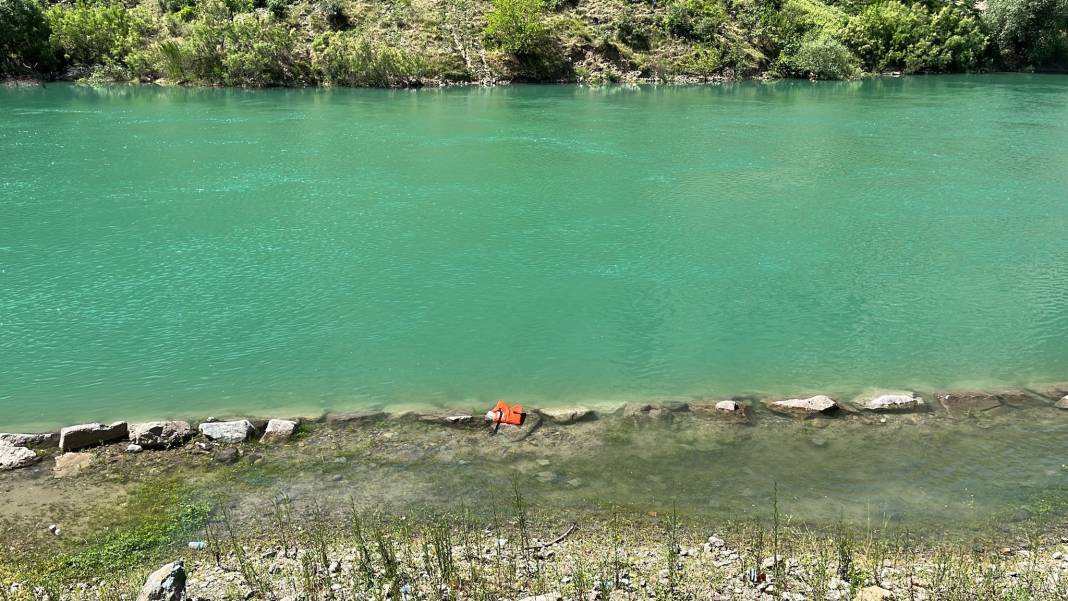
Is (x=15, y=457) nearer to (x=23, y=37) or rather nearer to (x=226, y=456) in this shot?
(x=226, y=456)

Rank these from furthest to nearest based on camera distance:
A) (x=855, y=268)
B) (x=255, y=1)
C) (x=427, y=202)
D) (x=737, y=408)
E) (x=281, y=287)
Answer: (x=255, y=1) → (x=427, y=202) → (x=855, y=268) → (x=281, y=287) → (x=737, y=408)

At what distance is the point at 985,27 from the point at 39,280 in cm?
9677

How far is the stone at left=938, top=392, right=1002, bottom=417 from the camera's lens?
1238 cm

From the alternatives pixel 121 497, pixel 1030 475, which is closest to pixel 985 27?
pixel 1030 475

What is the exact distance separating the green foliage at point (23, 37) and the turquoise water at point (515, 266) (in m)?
41.6

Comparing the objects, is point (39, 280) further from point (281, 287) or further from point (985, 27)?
point (985, 27)

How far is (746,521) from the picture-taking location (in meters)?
9.17

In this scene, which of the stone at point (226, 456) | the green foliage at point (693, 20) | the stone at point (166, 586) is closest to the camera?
the stone at point (166, 586)

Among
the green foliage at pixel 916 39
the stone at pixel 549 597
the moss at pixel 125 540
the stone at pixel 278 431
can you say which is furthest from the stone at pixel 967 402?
the green foliage at pixel 916 39

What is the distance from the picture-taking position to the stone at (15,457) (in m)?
10.3

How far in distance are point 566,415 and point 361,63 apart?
65265mm

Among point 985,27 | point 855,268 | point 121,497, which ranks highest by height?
point 985,27

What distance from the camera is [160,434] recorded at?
441 inches

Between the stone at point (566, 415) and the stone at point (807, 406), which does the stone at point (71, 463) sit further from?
the stone at point (807, 406)
